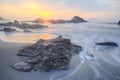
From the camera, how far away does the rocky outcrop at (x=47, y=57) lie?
55.9 ft

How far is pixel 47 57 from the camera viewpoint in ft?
59.5

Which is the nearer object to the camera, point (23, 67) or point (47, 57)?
point (23, 67)

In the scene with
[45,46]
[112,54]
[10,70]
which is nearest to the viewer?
[10,70]

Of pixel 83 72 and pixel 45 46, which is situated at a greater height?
pixel 45 46

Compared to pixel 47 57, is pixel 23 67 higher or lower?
lower

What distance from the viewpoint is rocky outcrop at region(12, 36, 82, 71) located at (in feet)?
55.9

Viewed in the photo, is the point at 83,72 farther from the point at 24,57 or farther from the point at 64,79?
the point at 24,57

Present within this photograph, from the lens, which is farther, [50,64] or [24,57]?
[24,57]

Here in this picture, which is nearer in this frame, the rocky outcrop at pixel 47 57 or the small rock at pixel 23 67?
the small rock at pixel 23 67

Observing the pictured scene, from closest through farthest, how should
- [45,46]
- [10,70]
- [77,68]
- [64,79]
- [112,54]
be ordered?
[64,79], [10,70], [77,68], [45,46], [112,54]

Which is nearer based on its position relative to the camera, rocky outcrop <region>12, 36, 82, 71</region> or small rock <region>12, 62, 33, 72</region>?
small rock <region>12, 62, 33, 72</region>

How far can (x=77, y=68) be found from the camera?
17797 millimetres

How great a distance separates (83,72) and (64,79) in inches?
101

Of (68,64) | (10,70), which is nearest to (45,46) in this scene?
(68,64)
